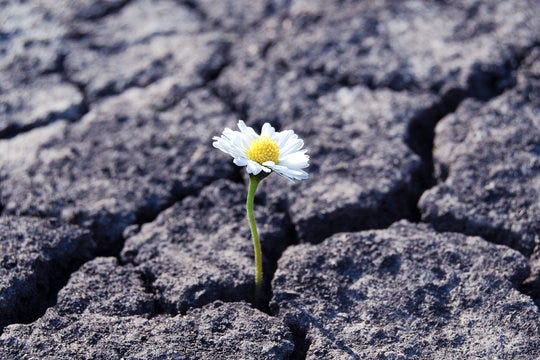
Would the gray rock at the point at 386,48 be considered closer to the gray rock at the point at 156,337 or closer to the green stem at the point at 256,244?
the green stem at the point at 256,244

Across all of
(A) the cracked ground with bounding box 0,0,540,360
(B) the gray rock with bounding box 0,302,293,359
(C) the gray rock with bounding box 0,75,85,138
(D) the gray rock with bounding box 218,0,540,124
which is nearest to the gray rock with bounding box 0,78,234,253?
(A) the cracked ground with bounding box 0,0,540,360

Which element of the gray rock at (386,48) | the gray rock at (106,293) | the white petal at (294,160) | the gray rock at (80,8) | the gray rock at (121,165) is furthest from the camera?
the gray rock at (80,8)

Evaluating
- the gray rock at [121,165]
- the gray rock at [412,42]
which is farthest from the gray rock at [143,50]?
the gray rock at [412,42]

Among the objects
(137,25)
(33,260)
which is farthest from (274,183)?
(137,25)

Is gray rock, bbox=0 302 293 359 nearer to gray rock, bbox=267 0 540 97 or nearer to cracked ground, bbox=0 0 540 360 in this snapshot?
cracked ground, bbox=0 0 540 360

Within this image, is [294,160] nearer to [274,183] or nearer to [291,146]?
[291,146]

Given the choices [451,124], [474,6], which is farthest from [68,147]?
[474,6]
